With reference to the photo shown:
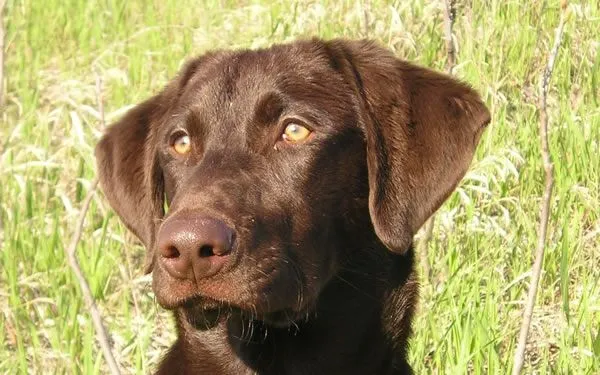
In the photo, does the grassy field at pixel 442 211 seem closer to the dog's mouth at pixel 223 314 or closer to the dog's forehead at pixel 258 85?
the dog's forehead at pixel 258 85

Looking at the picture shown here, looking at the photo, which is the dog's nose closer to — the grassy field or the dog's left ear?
the dog's left ear

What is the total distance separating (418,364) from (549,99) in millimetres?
1977

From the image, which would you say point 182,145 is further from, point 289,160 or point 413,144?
point 413,144

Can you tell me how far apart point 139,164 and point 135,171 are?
28 millimetres

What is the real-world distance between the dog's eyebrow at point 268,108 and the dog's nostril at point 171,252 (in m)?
0.74

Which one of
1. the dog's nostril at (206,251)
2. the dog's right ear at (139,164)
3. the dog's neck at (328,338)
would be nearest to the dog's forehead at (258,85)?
the dog's right ear at (139,164)

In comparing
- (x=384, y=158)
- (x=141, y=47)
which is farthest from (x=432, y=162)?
(x=141, y=47)

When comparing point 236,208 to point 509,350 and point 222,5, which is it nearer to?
point 509,350

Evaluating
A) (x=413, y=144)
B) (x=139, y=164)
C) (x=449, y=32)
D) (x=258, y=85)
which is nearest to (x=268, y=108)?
(x=258, y=85)

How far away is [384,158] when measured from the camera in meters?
4.02

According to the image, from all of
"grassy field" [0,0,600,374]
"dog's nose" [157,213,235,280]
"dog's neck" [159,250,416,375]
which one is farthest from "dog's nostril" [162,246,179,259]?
"grassy field" [0,0,600,374]

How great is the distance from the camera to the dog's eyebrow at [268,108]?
4.00 m

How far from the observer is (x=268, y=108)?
13.2 feet

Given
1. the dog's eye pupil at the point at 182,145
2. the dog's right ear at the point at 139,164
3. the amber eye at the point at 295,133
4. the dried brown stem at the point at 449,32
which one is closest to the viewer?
the amber eye at the point at 295,133
